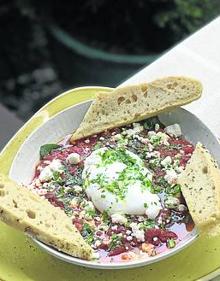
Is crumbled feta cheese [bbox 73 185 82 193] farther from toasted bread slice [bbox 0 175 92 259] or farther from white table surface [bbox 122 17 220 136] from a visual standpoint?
white table surface [bbox 122 17 220 136]

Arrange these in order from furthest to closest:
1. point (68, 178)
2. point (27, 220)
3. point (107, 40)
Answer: point (107, 40) < point (68, 178) < point (27, 220)

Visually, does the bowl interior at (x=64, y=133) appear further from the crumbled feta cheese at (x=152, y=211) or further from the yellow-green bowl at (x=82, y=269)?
the crumbled feta cheese at (x=152, y=211)

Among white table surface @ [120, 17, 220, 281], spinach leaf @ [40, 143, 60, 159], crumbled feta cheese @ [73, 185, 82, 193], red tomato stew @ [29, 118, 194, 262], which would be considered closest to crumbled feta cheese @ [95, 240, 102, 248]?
red tomato stew @ [29, 118, 194, 262]

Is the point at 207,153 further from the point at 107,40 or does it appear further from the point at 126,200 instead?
the point at 107,40

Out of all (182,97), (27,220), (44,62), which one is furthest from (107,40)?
(27,220)

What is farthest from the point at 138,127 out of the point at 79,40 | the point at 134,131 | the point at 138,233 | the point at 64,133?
the point at 79,40

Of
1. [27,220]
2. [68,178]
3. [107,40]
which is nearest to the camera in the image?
[27,220]
